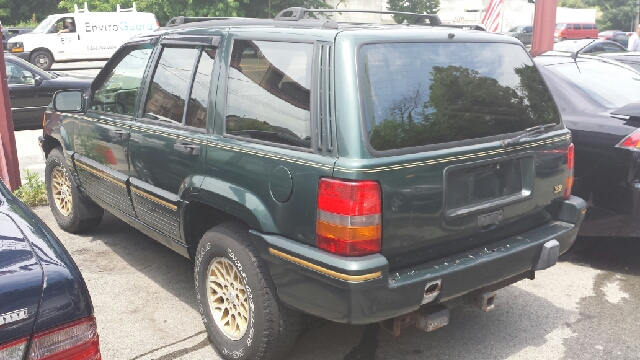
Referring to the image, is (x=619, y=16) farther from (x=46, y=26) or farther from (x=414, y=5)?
(x=46, y=26)

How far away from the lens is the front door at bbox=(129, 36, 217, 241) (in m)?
3.57

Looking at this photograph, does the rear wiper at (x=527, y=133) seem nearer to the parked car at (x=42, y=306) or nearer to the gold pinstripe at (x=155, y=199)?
the gold pinstripe at (x=155, y=199)

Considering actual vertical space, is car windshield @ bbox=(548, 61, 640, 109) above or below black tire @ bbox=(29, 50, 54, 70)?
above

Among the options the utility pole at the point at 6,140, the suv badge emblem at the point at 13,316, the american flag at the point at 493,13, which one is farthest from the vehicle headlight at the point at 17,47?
the suv badge emblem at the point at 13,316

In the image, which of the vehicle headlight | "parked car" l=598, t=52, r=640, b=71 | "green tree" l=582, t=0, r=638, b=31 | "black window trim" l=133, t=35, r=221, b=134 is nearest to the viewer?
"black window trim" l=133, t=35, r=221, b=134

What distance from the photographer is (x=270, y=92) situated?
3.15 meters

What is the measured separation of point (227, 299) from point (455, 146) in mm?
1485

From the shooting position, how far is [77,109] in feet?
16.1

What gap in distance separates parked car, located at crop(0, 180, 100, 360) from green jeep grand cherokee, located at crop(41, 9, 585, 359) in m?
1.10

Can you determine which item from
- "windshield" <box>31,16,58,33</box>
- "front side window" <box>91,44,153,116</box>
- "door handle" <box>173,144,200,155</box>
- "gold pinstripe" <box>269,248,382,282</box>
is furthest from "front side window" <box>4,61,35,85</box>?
"windshield" <box>31,16,58,33</box>

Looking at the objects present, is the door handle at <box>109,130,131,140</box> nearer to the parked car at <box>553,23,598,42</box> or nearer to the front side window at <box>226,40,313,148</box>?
the front side window at <box>226,40,313,148</box>

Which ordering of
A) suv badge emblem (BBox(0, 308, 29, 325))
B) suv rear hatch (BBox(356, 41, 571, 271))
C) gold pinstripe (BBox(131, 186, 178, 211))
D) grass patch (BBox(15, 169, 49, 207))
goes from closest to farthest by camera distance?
1. suv badge emblem (BBox(0, 308, 29, 325))
2. suv rear hatch (BBox(356, 41, 571, 271))
3. gold pinstripe (BBox(131, 186, 178, 211))
4. grass patch (BBox(15, 169, 49, 207))

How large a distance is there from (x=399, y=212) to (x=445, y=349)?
122cm

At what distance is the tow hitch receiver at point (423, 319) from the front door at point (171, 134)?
4.26ft
